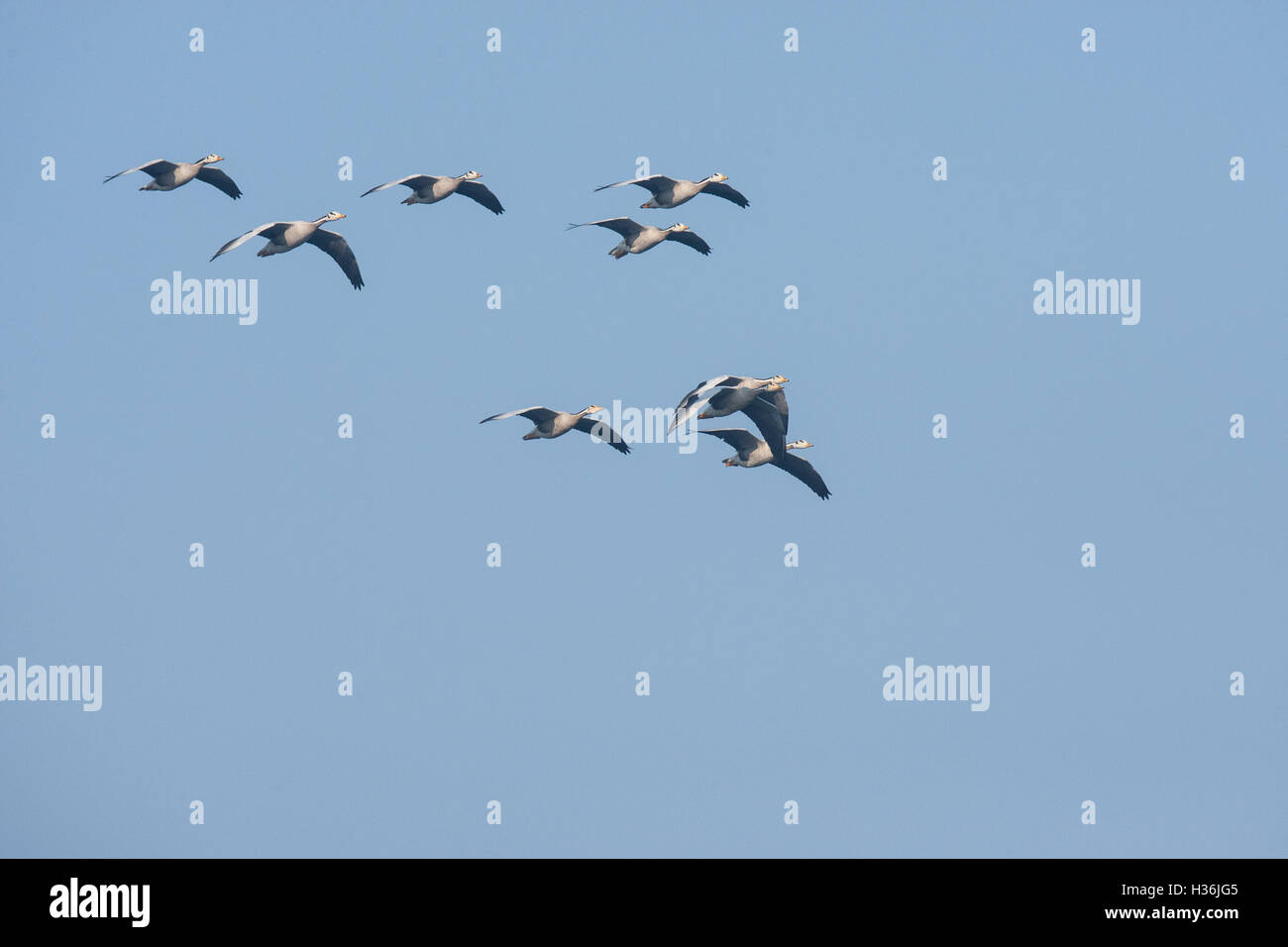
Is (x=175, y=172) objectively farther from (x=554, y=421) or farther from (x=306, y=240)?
(x=554, y=421)

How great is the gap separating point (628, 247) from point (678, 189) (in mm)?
2389

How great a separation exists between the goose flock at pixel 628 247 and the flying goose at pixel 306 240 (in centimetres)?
3

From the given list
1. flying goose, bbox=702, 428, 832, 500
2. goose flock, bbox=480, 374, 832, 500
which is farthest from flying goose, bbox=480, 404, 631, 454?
flying goose, bbox=702, 428, 832, 500

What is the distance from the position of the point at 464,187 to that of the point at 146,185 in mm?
10381

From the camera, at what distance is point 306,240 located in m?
69.4

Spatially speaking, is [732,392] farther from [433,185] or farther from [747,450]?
[433,185]

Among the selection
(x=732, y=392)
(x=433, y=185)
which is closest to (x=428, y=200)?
(x=433, y=185)

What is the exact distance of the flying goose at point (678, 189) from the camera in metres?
66.1

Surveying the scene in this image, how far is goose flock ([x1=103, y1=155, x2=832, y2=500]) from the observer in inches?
2581

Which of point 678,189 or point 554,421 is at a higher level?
point 678,189

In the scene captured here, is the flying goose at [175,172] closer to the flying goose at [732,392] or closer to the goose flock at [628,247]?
the goose flock at [628,247]

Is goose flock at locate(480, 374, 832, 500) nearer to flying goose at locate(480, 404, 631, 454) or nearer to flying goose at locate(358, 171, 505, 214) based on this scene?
flying goose at locate(480, 404, 631, 454)

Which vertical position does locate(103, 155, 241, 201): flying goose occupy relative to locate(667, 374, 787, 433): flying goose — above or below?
above
